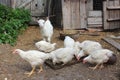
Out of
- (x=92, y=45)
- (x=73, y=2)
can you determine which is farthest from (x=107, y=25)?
(x=92, y=45)

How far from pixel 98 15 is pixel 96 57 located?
4.58 metres

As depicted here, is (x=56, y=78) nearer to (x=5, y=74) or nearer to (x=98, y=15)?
(x=5, y=74)

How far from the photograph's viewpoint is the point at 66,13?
11.2 m

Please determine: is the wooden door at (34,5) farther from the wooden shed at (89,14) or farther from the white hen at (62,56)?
the white hen at (62,56)

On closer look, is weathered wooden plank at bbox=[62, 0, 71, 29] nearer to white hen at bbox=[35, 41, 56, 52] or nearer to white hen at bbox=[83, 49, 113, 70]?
white hen at bbox=[35, 41, 56, 52]

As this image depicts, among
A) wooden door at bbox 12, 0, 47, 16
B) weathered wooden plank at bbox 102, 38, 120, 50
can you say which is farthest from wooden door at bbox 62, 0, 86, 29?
weathered wooden plank at bbox 102, 38, 120, 50

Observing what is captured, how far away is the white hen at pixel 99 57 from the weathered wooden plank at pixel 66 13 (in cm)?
411

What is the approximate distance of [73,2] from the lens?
1116 cm

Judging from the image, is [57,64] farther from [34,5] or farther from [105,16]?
[34,5]

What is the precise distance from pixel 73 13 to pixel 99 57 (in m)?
4.41

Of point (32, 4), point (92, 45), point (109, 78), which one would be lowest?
point (109, 78)

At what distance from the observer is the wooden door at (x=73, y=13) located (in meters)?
11.2

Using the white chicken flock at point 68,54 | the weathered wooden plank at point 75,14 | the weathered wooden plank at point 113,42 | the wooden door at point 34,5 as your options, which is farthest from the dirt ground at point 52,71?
the wooden door at point 34,5

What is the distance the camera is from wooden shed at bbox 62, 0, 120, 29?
11188mm
